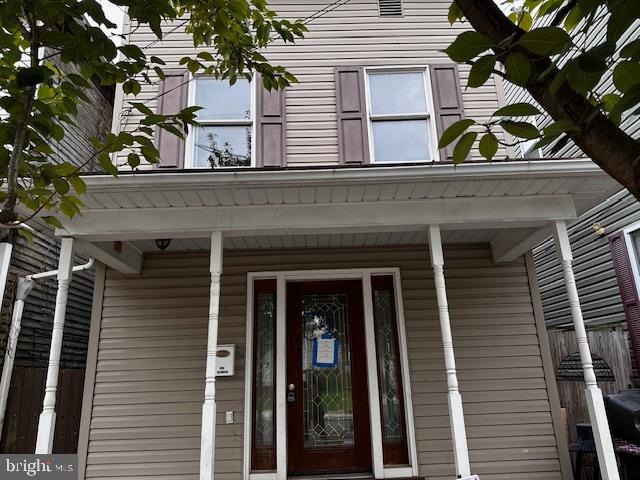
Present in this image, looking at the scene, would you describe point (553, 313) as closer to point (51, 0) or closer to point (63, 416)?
point (63, 416)

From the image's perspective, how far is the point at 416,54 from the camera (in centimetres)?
A: 575

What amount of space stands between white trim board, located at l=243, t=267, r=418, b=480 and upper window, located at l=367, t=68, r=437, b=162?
1397 mm

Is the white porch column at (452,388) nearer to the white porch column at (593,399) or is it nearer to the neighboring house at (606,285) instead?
the white porch column at (593,399)

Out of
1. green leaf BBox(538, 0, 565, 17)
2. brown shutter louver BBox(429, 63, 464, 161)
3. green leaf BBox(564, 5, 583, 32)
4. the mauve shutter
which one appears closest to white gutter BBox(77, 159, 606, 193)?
brown shutter louver BBox(429, 63, 464, 161)

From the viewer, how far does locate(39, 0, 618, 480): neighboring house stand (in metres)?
3.99

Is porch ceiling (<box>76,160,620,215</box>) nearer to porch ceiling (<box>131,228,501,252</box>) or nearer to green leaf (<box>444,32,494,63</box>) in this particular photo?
porch ceiling (<box>131,228,501,252</box>)

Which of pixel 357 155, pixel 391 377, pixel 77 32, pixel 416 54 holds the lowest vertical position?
pixel 391 377

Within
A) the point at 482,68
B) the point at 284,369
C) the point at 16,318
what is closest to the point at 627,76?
the point at 482,68

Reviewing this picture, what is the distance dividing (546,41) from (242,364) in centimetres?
436

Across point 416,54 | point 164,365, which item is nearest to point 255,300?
point 164,365

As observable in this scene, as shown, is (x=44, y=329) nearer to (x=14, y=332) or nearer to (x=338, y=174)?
(x=14, y=332)

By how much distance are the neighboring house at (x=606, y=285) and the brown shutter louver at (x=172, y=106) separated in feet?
12.5

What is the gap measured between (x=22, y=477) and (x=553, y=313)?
7513 mm

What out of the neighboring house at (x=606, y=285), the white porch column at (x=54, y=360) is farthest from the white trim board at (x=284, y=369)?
the neighboring house at (x=606, y=285)
